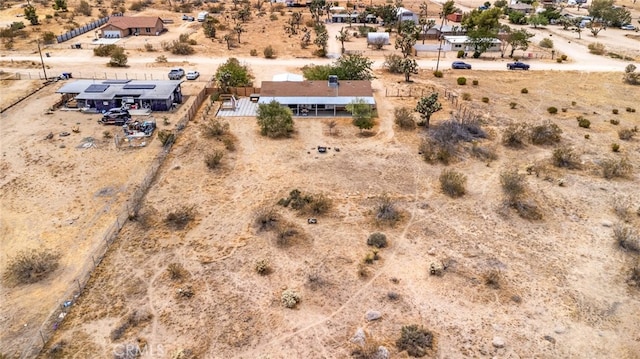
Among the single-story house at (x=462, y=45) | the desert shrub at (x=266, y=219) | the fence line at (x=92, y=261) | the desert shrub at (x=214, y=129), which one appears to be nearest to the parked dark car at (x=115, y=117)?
the fence line at (x=92, y=261)

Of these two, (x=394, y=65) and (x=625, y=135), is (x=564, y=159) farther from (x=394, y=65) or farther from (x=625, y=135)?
(x=394, y=65)

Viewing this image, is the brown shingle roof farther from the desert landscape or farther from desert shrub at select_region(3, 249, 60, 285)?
desert shrub at select_region(3, 249, 60, 285)

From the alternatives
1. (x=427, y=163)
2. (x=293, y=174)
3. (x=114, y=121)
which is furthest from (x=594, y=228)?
(x=114, y=121)

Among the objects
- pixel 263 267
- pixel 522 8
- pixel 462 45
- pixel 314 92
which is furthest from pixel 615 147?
pixel 522 8

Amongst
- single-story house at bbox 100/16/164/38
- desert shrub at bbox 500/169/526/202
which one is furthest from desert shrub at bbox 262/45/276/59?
desert shrub at bbox 500/169/526/202

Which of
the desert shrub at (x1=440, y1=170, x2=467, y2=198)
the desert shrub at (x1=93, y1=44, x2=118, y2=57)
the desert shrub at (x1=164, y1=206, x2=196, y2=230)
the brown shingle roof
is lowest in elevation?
the desert shrub at (x1=164, y1=206, x2=196, y2=230)

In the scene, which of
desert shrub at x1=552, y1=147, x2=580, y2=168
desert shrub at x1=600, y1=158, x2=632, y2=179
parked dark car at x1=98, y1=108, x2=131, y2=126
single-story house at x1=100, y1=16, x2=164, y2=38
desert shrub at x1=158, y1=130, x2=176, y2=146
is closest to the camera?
desert shrub at x1=600, y1=158, x2=632, y2=179

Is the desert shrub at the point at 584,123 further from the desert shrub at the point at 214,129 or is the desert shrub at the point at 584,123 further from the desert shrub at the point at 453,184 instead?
the desert shrub at the point at 214,129

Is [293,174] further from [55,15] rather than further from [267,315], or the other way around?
[55,15]
